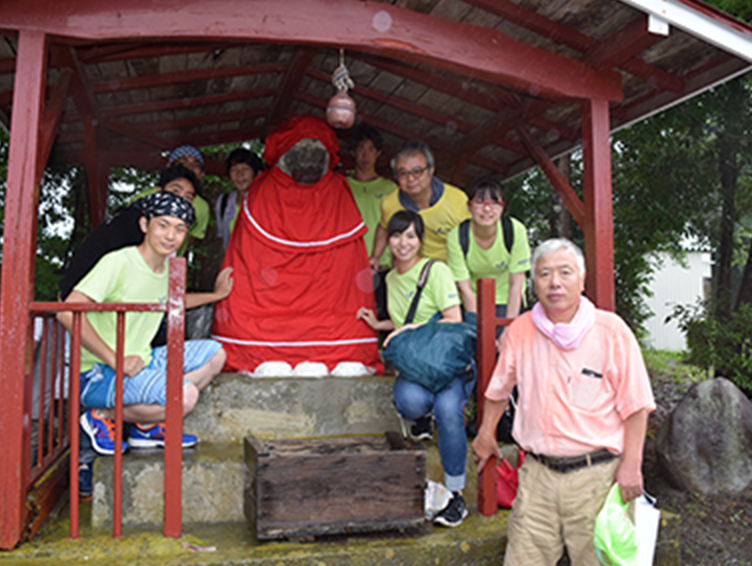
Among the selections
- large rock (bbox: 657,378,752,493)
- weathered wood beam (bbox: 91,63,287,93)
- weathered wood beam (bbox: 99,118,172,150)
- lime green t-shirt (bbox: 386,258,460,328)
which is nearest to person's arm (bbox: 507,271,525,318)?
lime green t-shirt (bbox: 386,258,460,328)

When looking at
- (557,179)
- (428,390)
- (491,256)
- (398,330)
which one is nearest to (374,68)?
(557,179)

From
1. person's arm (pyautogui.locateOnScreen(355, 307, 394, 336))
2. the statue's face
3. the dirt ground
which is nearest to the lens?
person's arm (pyautogui.locateOnScreen(355, 307, 394, 336))

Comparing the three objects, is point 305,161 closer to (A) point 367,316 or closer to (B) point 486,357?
(A) point 367,316

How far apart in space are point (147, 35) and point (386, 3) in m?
1.45

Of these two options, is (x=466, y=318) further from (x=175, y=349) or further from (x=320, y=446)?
(x=175, y=349)

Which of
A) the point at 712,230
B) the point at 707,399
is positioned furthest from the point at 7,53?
the point at 712,230

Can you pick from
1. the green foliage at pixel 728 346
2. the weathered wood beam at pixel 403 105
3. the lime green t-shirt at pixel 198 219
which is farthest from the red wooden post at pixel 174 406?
the green foliage at pixel 728 346

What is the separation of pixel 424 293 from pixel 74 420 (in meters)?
2.05

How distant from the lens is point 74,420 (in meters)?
2.91

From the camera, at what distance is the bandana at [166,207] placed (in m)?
3.52

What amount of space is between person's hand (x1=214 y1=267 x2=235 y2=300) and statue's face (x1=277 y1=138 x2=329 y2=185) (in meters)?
0.93

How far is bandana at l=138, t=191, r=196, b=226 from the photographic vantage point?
3516 mm

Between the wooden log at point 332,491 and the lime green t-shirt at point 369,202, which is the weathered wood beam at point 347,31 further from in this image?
the wooden log at point 332,491

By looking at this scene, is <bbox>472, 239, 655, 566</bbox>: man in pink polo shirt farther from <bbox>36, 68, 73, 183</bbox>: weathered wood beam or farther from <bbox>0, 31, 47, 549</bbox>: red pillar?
<bbox>36, 68, 73, 183</bbox>: weathered wood beam
